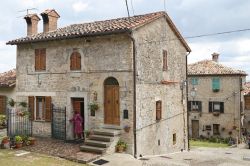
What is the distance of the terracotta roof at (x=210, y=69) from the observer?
114ft

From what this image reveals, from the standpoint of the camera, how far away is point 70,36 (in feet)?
55.4

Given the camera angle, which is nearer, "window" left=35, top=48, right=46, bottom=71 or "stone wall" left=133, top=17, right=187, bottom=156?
"stone wall" left=133, top=17, right=187, bottom=156

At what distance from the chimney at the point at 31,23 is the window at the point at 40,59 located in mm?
3436

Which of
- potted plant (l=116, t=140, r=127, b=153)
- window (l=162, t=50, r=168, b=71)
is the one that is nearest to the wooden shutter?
potted plant (l=116, t=140, r=127, b=153)

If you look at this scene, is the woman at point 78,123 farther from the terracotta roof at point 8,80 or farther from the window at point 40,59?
the terracotta roof at point 8,80

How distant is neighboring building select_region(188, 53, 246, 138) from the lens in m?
35.1

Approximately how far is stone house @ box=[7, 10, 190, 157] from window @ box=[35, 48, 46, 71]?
2.4 inches

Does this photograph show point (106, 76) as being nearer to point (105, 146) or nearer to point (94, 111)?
point (94, 111)

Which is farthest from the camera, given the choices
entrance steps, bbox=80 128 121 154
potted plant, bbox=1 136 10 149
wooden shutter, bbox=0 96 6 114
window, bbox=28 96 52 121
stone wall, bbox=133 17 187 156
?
wooden shutter, bbox=0 96 6 114

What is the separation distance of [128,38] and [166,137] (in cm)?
757

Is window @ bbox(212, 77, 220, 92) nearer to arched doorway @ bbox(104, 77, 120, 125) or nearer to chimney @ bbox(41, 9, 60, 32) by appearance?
chimney @ bbox(41, 9, 60, 32)

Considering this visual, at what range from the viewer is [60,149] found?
1541 cm

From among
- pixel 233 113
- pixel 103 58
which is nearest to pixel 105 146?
pixel 103 58

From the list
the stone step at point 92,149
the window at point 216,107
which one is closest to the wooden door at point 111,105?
the stone step at point 92,149
